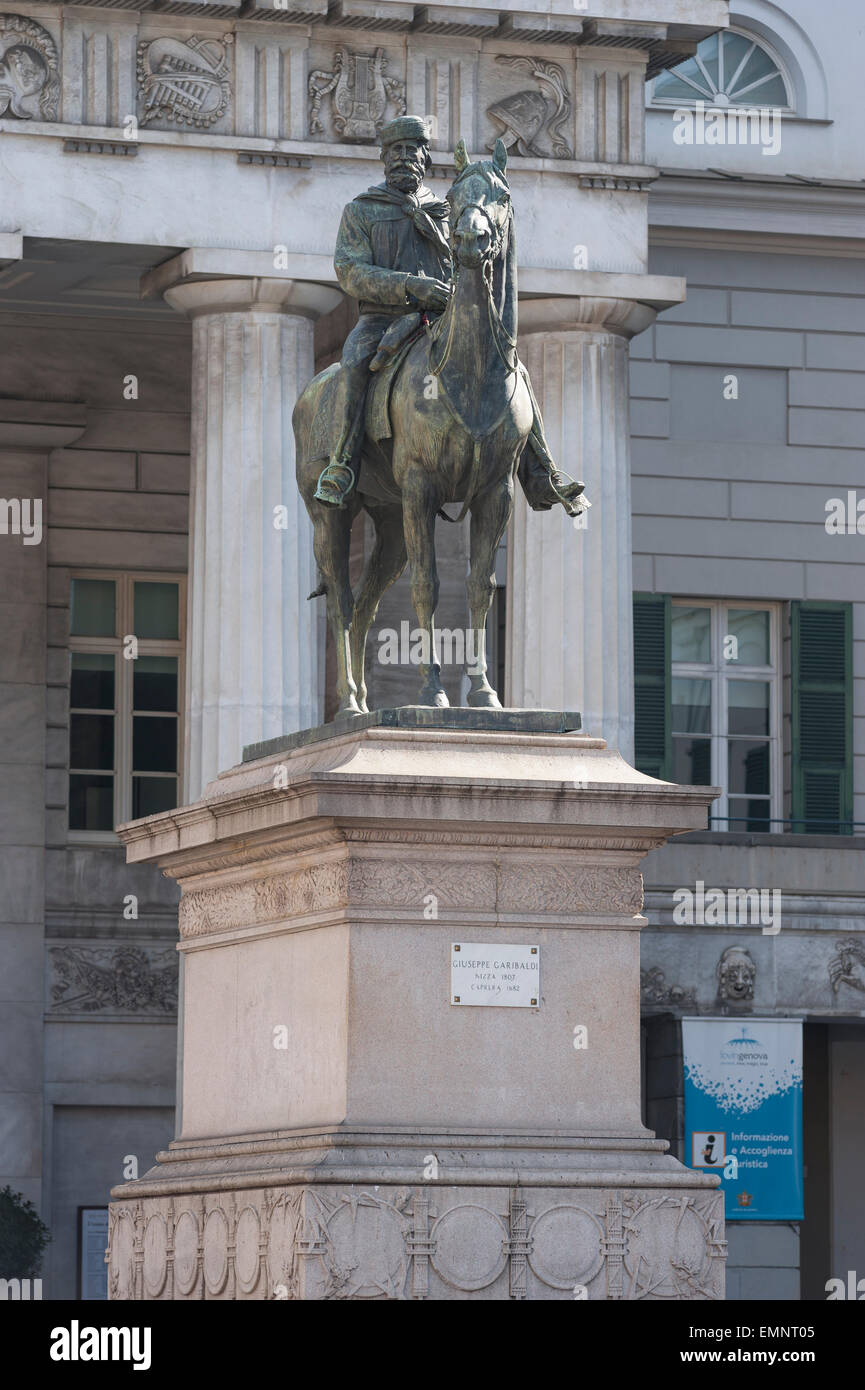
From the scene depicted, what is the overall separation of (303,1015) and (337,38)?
53.9 feet

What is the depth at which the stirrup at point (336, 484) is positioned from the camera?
15133 millimetres

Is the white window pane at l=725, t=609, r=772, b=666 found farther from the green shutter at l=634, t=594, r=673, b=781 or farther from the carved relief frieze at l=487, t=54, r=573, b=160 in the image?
the carved relief frieze at l=487, t=54, r=573, b=160

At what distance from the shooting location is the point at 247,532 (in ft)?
92.7

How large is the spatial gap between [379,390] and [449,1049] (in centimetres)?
315

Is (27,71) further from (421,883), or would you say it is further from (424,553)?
(421,883)

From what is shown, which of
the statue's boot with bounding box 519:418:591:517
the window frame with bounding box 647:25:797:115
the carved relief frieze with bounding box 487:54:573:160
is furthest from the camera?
the window frame with bounding box 647:25:797:115

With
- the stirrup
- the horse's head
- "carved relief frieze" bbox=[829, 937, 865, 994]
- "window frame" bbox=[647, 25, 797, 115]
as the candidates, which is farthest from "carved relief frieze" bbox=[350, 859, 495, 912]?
"window frame" bbox=[647, 25, 797, 115]

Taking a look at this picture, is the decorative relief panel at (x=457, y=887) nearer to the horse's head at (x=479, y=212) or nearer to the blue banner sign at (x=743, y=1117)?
the horse's head at (x=479, y=212)

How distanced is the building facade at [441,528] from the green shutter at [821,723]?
4cm

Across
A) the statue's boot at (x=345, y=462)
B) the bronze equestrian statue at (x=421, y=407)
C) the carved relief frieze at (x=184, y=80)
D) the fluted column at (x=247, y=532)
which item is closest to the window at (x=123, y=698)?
the fluted column at (x=247, y=532)

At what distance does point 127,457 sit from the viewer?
34.8 metres

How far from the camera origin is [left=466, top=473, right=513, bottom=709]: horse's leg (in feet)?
49.9

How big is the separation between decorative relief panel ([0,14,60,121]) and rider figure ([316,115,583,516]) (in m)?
13.2
